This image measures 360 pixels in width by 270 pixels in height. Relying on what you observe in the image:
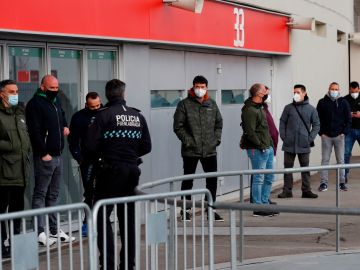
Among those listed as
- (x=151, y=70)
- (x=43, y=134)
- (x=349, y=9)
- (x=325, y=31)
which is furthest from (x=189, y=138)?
(x=349, y=9)

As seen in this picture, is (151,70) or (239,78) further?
(239,78)

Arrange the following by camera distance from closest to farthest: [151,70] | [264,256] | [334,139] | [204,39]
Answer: [264,256] → [151,70] → [204,39] → [334,139]

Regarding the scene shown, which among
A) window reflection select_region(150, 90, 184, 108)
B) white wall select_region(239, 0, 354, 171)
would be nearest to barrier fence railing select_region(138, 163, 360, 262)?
window reflection select_region(150, 90, 184, 108)

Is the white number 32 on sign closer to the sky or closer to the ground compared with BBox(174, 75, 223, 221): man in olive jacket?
closer to the sky

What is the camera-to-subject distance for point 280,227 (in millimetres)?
9734

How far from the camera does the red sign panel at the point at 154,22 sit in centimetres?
1102

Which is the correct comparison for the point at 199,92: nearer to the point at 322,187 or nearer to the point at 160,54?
the point at 160,54

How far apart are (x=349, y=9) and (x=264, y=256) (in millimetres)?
18739

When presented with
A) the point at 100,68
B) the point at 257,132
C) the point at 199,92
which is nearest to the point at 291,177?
the point at 257,132

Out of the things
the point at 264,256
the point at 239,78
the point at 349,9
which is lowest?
the point at 264,256

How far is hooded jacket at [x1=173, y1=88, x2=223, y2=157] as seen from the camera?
12.7 metres

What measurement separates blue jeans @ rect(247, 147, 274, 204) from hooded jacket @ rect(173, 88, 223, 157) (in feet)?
2.40

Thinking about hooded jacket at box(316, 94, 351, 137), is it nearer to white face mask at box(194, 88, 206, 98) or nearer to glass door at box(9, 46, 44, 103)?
white face mask at box(194, 88, 206, 98)

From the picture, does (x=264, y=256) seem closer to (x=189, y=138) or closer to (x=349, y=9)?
(x=189, y=138)
